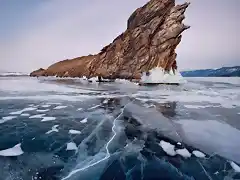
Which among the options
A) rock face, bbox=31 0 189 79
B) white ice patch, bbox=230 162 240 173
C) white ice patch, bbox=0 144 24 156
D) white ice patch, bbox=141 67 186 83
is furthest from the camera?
rock face, bbox=31 0 189 79

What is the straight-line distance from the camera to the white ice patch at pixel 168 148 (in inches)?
149

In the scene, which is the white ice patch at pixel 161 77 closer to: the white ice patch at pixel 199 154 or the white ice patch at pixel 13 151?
the white ice patch at pixel 199 154

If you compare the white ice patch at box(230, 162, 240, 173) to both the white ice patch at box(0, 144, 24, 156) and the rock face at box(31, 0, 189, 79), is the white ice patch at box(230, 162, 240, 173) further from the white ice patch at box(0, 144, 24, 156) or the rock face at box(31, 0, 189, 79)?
the rock face at box(31, 0, 189, 79)

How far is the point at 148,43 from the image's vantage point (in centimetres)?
3897

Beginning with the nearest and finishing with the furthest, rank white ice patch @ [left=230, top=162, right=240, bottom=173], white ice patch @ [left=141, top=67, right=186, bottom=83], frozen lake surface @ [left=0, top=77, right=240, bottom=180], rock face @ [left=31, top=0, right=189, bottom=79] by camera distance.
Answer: frozen lake surface @ [left=0, top=77, right=240, bottom=180] → white ice patch @ [left=230, top=162, right=240, bottom=173] → white ice patch @ [left=141, top=67, right=186, bottom=83] → rock face @ [left=31, top=0, right=189, bottom=79]

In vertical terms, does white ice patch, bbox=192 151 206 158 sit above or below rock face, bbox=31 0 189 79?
below

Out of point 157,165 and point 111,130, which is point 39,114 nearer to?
point 111,130

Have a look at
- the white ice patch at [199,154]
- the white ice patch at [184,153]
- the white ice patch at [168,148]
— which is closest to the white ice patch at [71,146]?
the white ice patch at [168,148]

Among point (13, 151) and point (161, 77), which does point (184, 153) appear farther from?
point (161, 77)

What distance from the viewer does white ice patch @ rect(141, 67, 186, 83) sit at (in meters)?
31.4

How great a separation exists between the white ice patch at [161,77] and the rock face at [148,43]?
1869 millimetres

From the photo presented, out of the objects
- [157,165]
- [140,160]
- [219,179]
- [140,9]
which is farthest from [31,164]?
[140,9]

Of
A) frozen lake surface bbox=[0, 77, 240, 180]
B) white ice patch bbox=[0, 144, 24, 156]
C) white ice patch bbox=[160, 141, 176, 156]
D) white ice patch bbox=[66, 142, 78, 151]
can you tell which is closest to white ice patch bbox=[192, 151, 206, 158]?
frozen lake surface bbox=[0, 77, 240, 180]

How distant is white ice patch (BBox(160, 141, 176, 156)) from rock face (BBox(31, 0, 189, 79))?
107 ft
